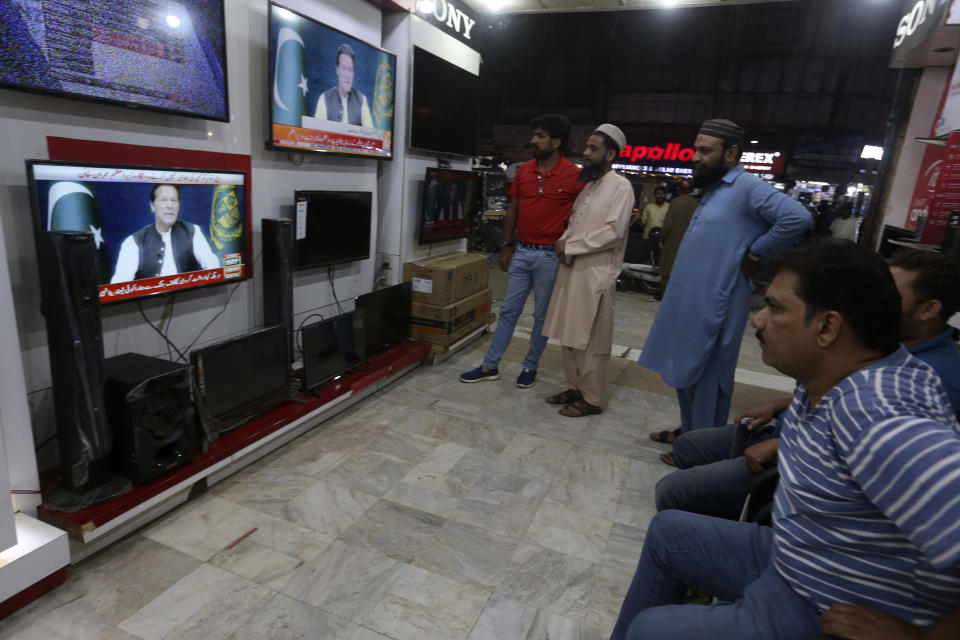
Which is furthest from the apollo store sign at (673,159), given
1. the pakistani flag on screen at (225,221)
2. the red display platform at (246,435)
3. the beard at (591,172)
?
the pakistani flag on screen at (225,221)

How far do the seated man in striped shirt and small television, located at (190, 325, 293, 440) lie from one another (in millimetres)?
1994

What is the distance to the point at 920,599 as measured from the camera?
33.9 inches

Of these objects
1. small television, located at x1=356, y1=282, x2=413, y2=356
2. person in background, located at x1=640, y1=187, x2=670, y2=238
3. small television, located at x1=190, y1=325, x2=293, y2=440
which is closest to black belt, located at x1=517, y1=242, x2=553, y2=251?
small television, located at x1=356, y1=282, x2=413, y2=356

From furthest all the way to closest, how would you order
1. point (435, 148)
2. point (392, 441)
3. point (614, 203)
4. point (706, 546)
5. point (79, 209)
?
point (435, 148) → point (614, 203) → point (392, 441) → point (79, 209) → point (706, 546)

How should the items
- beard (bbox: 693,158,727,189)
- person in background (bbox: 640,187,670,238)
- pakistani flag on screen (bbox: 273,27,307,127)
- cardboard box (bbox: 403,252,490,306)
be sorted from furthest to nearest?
1. person in background (bbox: 640,187,670,238)
2. cardboard box (bbox: 403,252,490,306)
3. pakistani flag on screen (bbox: 273,27,307,127)
4. beard (bbox: 693,158,727,189)

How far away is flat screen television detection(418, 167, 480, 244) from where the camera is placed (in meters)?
4.38

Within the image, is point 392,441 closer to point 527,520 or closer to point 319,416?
point 319,416

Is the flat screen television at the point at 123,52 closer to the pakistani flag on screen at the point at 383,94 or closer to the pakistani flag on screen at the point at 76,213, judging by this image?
the pakistani flag on screen at the point at 76,213

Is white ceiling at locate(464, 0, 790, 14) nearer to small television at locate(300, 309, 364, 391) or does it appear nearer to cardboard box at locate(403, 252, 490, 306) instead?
cardboard box at locate(403, 252, 490, 306)

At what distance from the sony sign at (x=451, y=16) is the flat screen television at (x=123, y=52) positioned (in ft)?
6.89

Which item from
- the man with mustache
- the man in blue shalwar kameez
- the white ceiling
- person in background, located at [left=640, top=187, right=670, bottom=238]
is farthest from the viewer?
person in background, located at [left=640, top=187, right=670, bottom=238]

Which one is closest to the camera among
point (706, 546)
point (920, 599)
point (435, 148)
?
point (920, 599)

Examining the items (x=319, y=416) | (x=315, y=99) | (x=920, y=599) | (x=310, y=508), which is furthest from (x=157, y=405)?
(x=920, y=599)

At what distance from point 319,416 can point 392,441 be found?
47 centimetres
